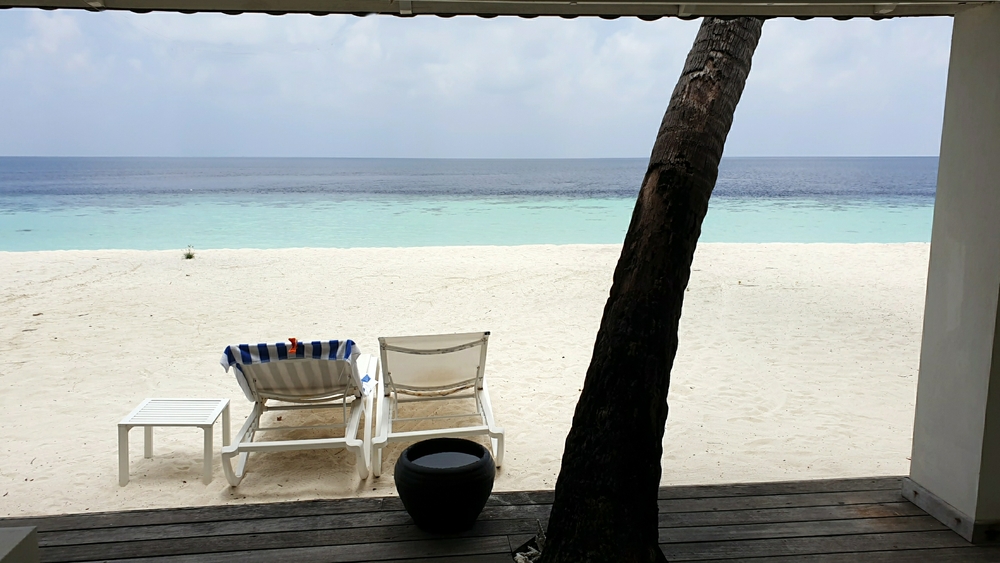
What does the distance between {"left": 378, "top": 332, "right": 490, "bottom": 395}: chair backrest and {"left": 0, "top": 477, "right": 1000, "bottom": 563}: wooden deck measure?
52.1 inches

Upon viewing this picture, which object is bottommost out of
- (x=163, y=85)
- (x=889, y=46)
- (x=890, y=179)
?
(x=890, y=179)

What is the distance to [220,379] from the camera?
18.8 feet

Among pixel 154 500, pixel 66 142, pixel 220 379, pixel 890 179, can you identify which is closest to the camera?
pixel 154 500

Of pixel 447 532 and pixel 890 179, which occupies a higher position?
pixel 890 179

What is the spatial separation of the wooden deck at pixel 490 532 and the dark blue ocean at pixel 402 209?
51.0ft

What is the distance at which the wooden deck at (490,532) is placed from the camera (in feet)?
8.32

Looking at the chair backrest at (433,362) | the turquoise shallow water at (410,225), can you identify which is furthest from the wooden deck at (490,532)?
the turquoise shallow water at (410,225)

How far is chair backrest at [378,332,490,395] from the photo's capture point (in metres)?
4.20

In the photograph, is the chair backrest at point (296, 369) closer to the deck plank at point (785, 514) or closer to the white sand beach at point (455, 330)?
the white sand beach at point (455, 330)

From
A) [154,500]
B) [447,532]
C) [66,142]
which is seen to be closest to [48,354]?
[154,500]

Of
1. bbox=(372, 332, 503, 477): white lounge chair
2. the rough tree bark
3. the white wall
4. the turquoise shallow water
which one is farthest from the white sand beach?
the turquoise shallow water

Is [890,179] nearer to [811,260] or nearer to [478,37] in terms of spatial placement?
[478,37]

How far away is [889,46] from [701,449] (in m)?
57.5

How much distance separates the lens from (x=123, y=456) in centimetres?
379
